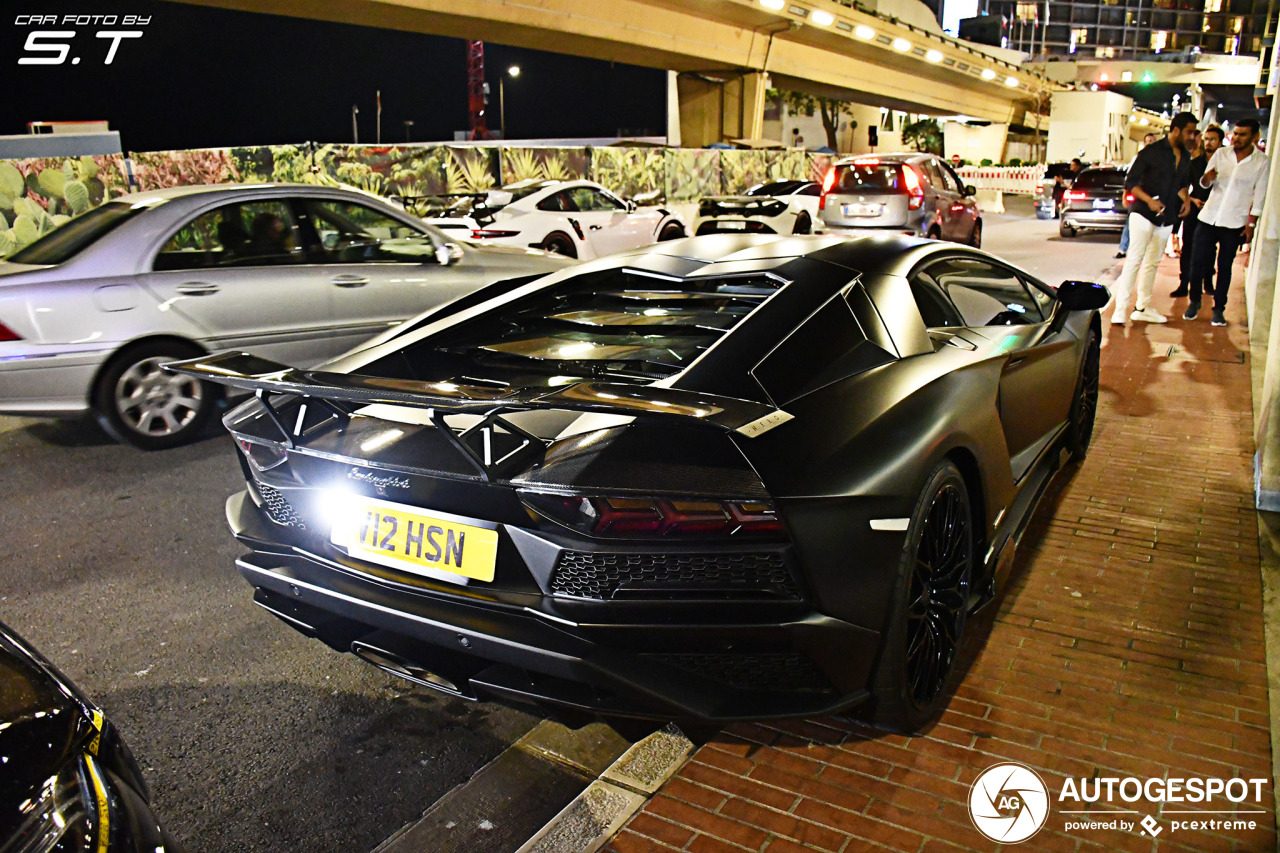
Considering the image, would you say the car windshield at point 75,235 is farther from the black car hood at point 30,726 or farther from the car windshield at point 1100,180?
the car windshield at point 1100,180

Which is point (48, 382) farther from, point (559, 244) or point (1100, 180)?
point (1100, 180)

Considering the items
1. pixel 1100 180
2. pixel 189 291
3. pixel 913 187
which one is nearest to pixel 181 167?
pixel 189 291

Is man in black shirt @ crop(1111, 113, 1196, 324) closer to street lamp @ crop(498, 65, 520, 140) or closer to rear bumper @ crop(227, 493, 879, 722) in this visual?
rear bumper @ crop(227, 493, 879, 722)

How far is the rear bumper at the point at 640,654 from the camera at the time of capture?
93.7 inches

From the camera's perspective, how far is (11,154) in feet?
50.7

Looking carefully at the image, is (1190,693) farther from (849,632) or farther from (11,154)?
(11,154)

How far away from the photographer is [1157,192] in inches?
362

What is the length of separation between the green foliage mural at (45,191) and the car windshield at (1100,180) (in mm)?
18690

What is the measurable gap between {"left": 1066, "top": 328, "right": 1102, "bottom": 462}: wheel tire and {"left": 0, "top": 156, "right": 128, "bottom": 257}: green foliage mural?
40.0ft

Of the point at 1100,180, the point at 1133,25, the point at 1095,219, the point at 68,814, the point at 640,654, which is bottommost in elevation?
the point at 640,654

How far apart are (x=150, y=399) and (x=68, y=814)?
5.32 meters

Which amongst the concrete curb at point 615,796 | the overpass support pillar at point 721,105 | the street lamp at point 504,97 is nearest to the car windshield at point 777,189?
the concrete curb at point 615,796

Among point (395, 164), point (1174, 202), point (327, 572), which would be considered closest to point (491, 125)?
point (395, 164)

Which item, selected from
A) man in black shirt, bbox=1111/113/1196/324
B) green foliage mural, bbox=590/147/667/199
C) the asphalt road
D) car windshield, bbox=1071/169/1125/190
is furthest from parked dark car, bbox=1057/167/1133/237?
the asphalt road
